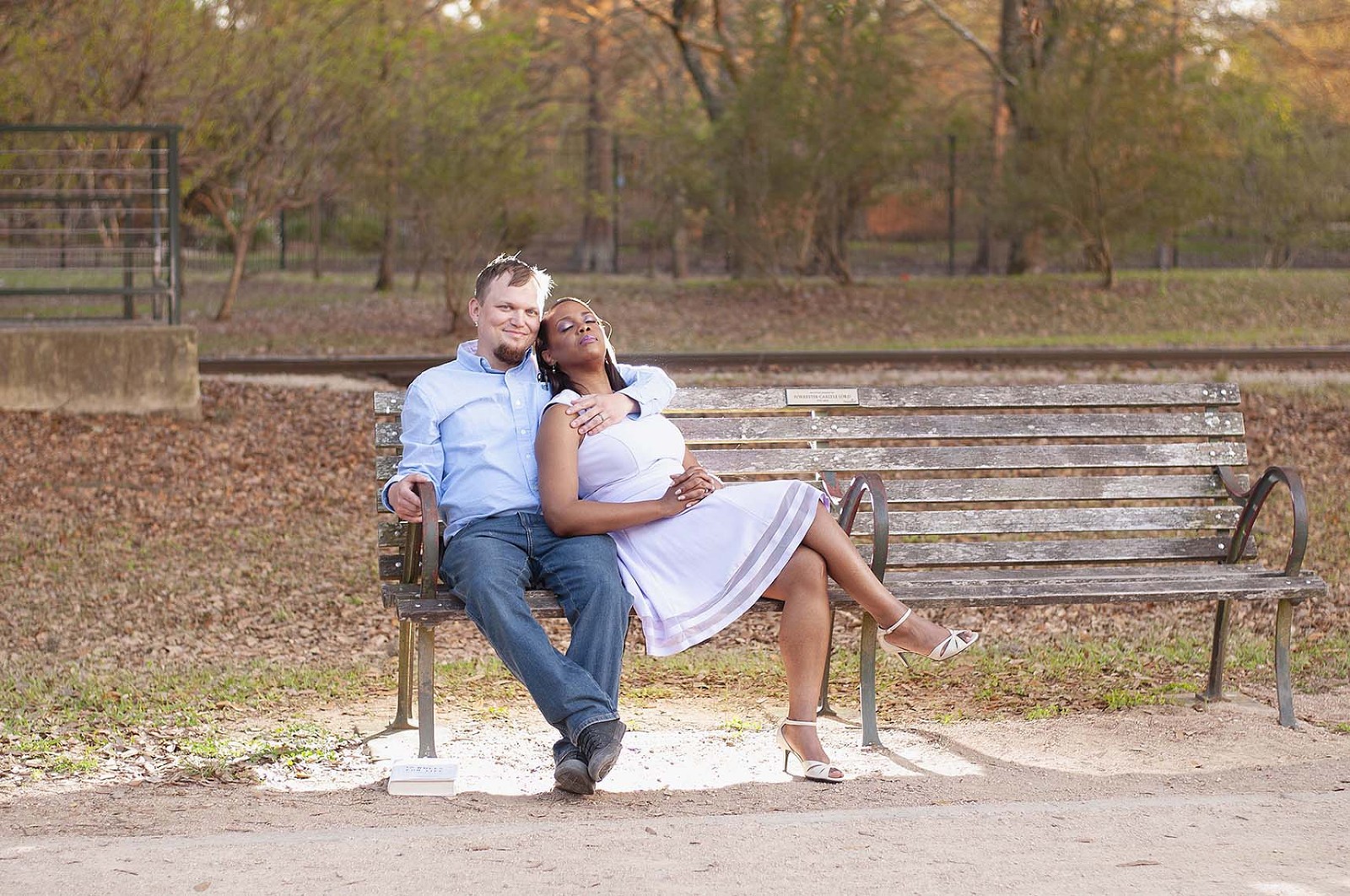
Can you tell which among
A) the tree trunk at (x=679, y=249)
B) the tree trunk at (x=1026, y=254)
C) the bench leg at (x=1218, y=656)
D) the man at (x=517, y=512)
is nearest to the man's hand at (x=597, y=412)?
the man at (x=517, y=512)

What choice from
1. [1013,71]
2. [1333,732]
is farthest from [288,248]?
[1333,732]

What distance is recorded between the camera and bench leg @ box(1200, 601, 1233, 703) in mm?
5297

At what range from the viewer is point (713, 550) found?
14.8 feet

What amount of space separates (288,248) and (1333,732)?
86.2 ft

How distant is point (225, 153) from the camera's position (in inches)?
680

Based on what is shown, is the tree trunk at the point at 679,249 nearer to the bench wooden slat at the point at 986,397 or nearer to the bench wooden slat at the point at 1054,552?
the bench wooden slat at the point at 986,397

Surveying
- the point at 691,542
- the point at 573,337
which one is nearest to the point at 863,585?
the point at 691,542

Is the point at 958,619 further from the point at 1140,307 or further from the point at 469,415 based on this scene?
the point at 1140,307

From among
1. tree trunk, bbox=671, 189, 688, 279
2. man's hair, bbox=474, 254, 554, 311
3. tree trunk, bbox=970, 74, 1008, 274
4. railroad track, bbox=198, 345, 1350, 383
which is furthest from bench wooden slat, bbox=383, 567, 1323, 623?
tree trunk, bbox=671, 189, 688, 279

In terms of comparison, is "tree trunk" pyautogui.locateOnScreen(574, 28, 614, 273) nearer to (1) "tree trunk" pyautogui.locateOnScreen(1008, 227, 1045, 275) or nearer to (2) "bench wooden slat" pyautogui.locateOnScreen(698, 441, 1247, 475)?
(1) "tree trunk" pyautogui.locateOnScreen(1008, 227, 1045, 275)

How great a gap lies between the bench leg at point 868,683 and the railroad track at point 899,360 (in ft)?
27.0

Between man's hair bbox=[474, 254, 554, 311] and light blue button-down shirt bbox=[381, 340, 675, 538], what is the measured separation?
24cm

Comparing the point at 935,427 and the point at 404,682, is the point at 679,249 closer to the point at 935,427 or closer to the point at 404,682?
the point at 935,427

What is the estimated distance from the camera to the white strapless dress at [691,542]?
14.5 feet
